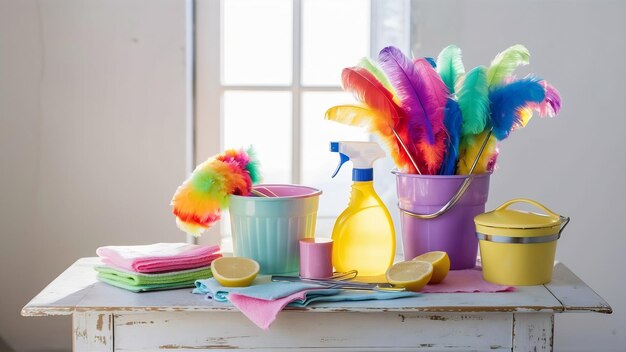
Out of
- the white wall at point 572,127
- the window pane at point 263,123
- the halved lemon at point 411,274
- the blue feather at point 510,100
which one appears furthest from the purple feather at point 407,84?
the window pane at point 263,123

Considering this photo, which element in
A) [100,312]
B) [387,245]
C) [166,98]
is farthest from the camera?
[166,98]

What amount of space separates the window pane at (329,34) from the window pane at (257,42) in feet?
0.16

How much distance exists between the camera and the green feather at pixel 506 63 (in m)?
1.31

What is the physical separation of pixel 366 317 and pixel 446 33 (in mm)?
1050

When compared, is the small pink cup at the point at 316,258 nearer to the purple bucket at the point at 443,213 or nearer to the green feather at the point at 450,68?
the purple bucket at the point at 443,213

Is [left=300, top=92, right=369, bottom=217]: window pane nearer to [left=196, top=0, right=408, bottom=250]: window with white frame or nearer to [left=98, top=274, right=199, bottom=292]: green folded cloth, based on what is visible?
[left=196, top=0, right=408, bottom=250]: window with white frame

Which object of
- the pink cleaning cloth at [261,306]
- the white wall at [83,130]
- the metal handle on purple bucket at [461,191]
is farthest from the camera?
the white wall at [83,130]

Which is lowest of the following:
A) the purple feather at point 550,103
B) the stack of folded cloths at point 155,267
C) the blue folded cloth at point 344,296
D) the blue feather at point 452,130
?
the blue folded cloth at point 344,296

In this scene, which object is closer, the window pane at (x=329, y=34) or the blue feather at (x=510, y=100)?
the blue feather at (x=510, y=100)

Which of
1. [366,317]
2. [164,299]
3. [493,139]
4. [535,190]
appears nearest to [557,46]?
[535,190]

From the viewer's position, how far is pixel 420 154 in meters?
1.34

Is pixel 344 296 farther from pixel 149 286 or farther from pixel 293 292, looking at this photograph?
pixel 149 286

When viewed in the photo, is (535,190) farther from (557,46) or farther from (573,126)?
(557,46)

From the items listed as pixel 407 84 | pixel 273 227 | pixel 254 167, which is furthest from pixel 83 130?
pixel 407 84
